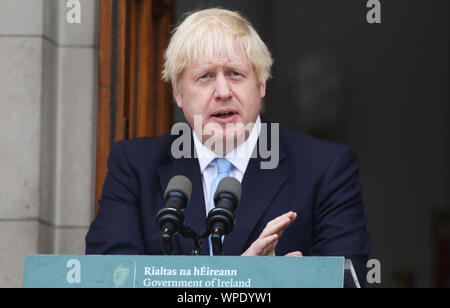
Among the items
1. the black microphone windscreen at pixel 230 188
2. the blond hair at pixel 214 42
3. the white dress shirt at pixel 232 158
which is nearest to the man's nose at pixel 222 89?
the blond hair at pixel 214 42

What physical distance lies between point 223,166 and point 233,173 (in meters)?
0.07

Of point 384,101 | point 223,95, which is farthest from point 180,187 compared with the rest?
point 384,101

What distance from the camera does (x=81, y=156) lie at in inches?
233

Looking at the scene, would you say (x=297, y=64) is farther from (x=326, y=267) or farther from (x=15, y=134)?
(x=326, y=267)

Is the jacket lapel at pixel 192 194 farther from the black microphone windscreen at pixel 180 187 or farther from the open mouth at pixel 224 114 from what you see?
the black microphone windscreen at pixel 180 187

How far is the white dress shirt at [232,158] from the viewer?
437 centimetres

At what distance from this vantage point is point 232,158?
440 centimetres

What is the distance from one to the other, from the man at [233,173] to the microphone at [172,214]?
0.84m

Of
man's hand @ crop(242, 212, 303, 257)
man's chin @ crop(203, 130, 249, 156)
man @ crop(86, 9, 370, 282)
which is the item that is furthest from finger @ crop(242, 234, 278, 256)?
man's chin @ crop(203, 130, 249, 156)

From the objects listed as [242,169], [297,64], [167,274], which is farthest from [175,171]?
[297,64]

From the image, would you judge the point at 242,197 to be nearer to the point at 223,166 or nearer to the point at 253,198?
the point at 253,198
